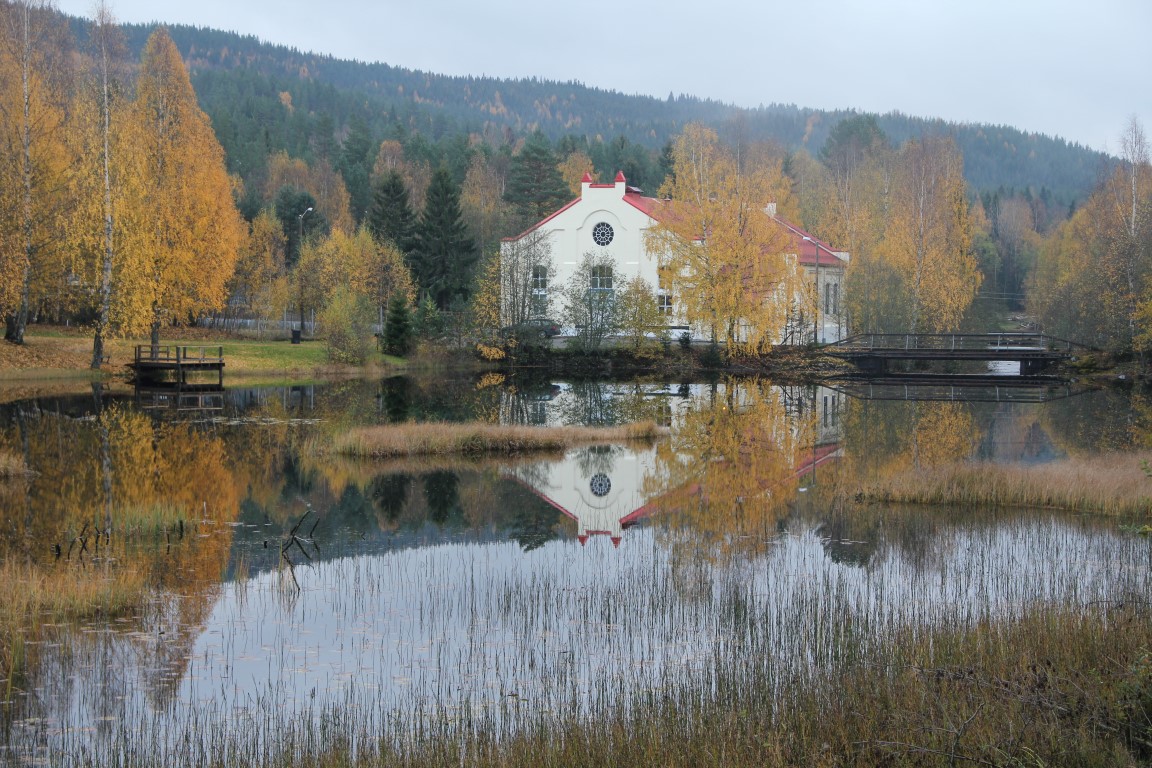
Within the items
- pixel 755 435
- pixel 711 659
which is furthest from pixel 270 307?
pixel 711 659

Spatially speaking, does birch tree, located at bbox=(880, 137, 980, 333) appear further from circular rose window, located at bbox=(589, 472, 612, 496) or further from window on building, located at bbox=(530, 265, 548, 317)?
circular rose window, located at bbox=(589, 472, 612, 496)

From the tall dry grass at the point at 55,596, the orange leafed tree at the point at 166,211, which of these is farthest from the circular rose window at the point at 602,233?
the tall dry grass at the point at 55,596

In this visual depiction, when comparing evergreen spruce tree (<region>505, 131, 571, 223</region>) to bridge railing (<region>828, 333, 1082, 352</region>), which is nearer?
bridge railing (<region>828, 333, 1082, 352</region>)

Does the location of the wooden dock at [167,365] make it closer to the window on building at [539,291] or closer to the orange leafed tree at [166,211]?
the orange leafed tree at [166,211]

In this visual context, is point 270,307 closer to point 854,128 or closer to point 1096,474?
point 1096,474

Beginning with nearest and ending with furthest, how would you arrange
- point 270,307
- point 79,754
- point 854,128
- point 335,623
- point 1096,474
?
point 79,754 → point 335,623 → point 1096,474 → point 270,307 → point 854,128

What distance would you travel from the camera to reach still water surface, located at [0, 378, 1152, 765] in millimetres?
9016

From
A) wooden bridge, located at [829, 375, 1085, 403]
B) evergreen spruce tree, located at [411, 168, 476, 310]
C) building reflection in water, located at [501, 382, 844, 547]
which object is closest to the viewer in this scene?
Answer: building reflection in water, located at [501, 382, 844, 547]

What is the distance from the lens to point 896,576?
13.2 meters

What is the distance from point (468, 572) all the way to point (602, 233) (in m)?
49.4

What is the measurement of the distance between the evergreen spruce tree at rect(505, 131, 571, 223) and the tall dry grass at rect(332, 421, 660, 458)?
54.3 metres

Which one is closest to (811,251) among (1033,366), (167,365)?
(1033,366)

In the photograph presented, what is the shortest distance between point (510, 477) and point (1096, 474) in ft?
34.9

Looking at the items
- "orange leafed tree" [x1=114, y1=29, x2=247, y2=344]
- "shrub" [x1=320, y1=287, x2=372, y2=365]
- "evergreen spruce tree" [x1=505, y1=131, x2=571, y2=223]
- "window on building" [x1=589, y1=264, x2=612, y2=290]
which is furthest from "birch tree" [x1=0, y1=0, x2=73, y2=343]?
"evergreen spruce tree" [x1=505, y1=131, x2=571, y2=223]
